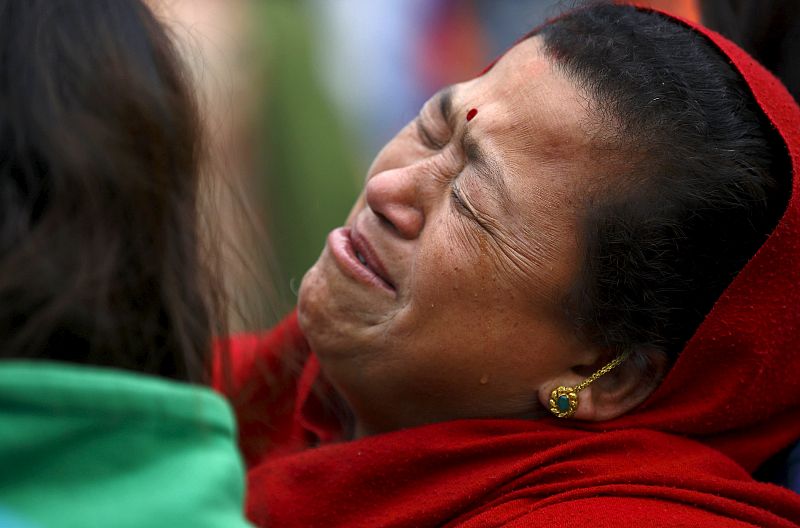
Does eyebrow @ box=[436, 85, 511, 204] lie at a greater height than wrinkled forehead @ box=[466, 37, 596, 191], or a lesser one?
lesser

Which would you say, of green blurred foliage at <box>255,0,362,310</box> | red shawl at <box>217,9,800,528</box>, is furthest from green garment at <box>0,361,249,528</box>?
green blurred foliage at <box>255,0,362,310</box>

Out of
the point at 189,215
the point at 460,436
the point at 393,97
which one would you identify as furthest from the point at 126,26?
the point at 393,97

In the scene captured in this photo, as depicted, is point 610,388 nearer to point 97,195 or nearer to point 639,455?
point 639,455

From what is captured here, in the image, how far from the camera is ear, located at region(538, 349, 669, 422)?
1.58 meters

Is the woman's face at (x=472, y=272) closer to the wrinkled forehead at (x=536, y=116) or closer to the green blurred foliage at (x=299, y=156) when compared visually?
the wrinkled forehead at (x=536, y=116)

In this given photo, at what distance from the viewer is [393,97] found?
447 cm

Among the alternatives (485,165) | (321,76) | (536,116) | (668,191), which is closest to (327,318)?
(485,165)

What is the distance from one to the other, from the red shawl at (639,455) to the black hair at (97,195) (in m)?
0.46

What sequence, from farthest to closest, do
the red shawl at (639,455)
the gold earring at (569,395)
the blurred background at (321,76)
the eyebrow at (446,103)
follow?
the blurred background at (321,76) → the eyebrow at (446,103) → the gold earring at (569,395) → the red shawl at (639,455)

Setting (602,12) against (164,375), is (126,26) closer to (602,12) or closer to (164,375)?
(164,375)

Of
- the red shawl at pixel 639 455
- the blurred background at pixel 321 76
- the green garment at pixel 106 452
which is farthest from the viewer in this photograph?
the blurred background at pixel 321 76

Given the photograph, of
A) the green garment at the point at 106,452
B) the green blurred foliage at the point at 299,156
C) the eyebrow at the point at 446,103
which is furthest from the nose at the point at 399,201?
the green blurred foliage at the point at 299,156

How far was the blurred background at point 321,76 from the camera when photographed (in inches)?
141

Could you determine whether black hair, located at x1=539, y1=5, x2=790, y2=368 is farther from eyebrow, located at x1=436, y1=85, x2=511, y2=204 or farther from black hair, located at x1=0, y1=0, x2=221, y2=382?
black hair, located at x1=0, y1=0, x2=221, y2=382
